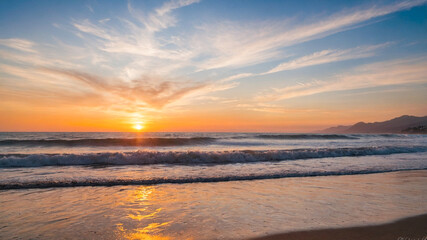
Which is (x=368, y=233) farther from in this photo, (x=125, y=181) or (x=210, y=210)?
(x=125, y=181)

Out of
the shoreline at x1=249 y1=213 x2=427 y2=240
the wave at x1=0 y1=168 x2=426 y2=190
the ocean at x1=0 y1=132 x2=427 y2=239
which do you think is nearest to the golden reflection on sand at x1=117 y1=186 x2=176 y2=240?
the ocean at x1=0 y1=132 x2=427 y2=239

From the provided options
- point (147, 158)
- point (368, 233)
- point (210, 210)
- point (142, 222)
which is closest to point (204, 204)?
point (210, 210)

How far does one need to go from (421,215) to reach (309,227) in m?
2.60

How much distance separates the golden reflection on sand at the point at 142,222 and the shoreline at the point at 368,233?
1.68 m

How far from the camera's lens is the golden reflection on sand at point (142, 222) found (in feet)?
12.6

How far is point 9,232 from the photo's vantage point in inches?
159

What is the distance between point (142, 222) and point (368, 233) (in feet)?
12.9

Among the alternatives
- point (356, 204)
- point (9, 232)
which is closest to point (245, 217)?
point (356, 204)

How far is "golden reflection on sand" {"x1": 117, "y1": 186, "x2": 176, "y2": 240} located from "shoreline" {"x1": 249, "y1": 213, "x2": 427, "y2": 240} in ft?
5.51

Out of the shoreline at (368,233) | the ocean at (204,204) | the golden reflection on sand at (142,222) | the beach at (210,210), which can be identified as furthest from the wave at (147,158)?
the shoreline at (368,233)

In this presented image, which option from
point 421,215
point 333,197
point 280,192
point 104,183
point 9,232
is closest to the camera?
point 9,232

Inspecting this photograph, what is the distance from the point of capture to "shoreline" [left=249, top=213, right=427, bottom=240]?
3.80 m

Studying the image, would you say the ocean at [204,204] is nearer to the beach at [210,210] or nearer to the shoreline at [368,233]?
the beach at [210,210]

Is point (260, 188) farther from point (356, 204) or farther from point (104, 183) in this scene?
point (104, 183)
